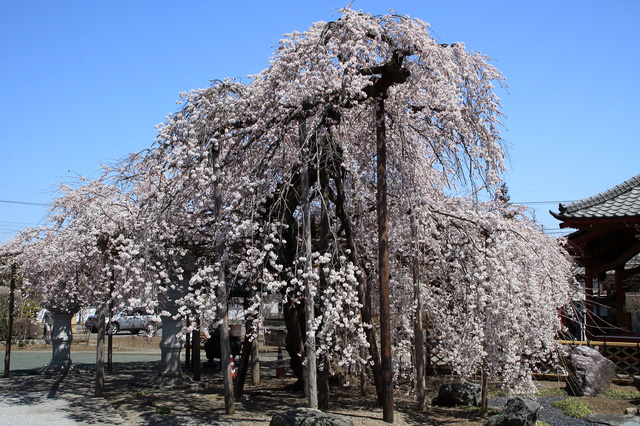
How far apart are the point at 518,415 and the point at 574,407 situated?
323 cm

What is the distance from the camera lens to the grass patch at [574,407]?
33.4 ft

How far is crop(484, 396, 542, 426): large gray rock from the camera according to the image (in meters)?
8.09

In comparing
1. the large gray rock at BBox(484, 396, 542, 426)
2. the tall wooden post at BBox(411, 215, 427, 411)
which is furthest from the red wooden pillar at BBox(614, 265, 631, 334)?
the large gray rock at BBox(484, 396, 542, 426)

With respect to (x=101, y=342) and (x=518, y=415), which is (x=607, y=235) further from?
(x=101, y=342)

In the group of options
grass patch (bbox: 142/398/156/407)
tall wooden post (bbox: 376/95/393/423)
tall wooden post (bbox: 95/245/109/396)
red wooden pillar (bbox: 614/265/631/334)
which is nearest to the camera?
tall wooden post (bbox: 376/95/393/423)

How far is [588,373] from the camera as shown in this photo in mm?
12227

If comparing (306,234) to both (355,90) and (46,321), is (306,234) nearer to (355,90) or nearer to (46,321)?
(355,90)

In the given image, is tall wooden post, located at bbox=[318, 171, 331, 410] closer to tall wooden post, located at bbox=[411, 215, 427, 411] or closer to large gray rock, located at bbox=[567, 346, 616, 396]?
tall wooden post, located at bbox=[411, 215, 427, 411]

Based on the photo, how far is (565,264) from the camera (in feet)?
45.5

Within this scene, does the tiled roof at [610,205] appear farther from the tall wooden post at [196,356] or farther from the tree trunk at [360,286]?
the tall wooden post at [196,356]

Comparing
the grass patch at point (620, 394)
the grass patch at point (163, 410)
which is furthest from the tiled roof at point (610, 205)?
the grass patch at point (163, 410)

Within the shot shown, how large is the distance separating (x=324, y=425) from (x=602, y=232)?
1031cm

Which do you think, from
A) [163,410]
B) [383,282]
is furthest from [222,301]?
[163,410]

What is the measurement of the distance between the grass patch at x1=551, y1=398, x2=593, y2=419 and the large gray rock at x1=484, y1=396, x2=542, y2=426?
2.36 meters
